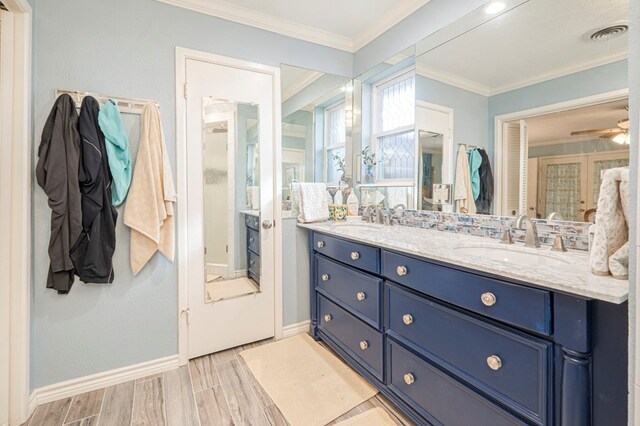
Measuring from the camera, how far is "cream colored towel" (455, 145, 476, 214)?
186cm

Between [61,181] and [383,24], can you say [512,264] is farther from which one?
[61,181]

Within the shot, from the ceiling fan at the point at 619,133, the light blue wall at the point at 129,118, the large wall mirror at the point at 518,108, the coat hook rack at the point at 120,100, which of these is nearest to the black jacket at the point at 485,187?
the large wall mirror at the point at 518,108

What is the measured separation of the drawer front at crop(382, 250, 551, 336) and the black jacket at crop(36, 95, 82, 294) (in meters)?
1.81

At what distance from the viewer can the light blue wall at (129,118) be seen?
1.72m

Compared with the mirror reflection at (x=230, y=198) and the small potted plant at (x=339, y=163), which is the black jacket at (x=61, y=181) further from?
the small potted plant at (x=339, y=163)

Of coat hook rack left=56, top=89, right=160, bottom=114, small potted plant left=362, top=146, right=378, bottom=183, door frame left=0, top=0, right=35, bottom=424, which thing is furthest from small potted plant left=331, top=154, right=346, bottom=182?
door frame left=0, top=0, right=35, bottom=424

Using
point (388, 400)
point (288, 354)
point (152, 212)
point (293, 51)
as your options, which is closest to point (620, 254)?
point (388, 400)

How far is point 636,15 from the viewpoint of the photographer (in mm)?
786

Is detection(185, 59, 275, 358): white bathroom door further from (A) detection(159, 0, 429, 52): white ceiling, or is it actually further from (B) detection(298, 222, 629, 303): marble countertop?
(B) detection(298, 222, 629, 303): marble countertop

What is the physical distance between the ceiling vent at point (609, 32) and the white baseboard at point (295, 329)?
2517 millimetres

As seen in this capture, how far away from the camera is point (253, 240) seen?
7.80ft

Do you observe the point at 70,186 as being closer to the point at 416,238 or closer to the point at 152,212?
the point at 152,212

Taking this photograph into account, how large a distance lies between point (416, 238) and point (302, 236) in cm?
111

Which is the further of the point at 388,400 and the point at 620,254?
the point at 388,400
